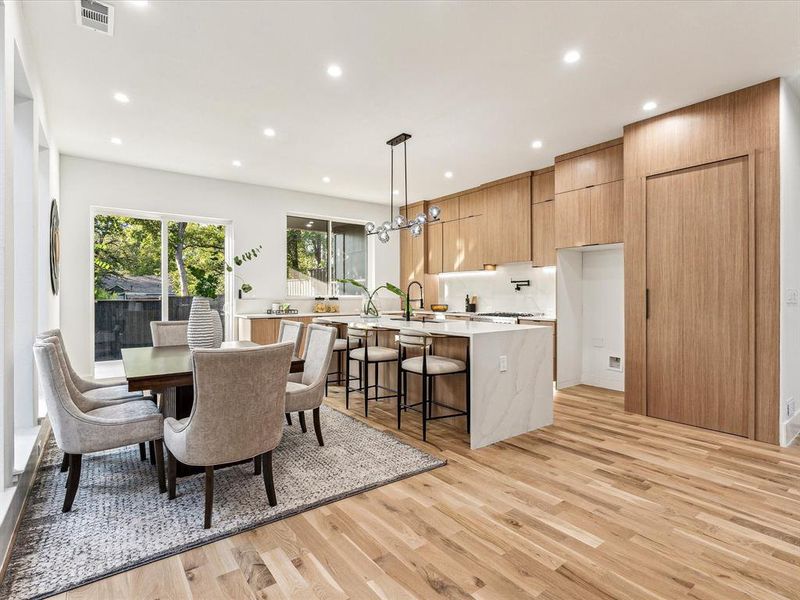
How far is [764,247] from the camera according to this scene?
3354 mm

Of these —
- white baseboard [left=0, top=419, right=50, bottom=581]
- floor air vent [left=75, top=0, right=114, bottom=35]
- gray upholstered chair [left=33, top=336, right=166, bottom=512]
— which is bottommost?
white baseboard [left=0, top=419, right=50, bottom=581]

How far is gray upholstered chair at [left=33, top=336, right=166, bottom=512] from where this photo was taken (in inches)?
84.3

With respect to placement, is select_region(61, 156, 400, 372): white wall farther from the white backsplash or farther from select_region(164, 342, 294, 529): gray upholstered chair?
select_region(164, 342, 294, 529): gray upholstered chair

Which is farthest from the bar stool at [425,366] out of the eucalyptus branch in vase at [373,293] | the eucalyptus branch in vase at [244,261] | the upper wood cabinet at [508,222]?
the eucalyptus branch in vase at [244,261]

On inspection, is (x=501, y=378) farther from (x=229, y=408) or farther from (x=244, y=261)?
(x=244, y=261)

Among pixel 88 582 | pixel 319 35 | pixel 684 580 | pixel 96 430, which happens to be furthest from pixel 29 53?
pixel 684 580

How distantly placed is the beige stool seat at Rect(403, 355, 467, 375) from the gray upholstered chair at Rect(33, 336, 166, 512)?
180 cm

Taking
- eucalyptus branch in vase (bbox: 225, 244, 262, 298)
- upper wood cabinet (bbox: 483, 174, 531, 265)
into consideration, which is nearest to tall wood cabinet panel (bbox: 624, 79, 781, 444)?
upper wood cabinet (bbox: 483, 174, 531, 265)

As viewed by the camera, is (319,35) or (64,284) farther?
(64,284)

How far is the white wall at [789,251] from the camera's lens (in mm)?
3350

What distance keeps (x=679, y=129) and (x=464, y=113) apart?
1.94 metres

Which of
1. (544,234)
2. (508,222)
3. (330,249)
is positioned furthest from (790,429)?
(330,249)

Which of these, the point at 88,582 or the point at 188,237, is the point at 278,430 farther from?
the point at 188,237

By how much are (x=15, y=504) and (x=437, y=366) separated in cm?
257
